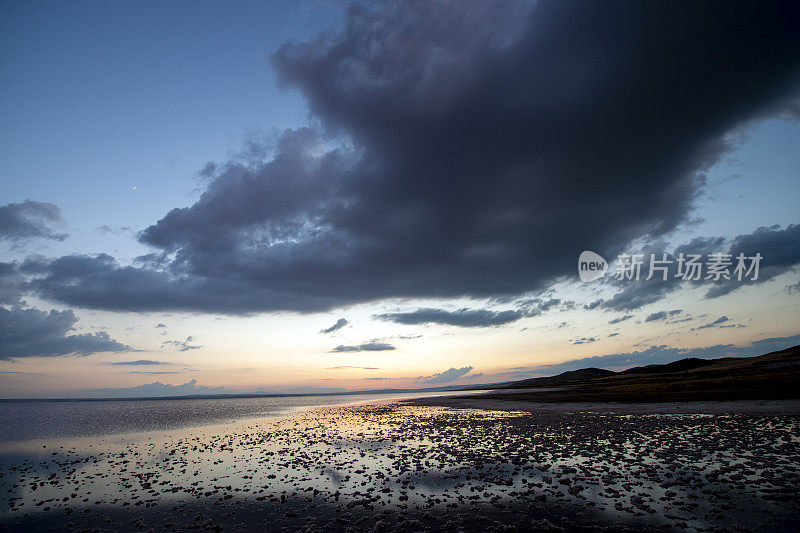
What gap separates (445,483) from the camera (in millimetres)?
20344

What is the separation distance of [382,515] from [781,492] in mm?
16516

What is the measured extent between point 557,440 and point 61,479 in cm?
3667

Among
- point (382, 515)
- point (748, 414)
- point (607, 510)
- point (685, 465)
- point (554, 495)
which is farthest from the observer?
point (748, 414)

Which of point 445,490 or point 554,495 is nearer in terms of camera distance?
point 554,495

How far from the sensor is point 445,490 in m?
19.0

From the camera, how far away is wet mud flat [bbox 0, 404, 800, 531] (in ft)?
48.5

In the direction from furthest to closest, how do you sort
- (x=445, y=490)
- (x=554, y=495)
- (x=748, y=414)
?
(x=748, y=414) → (x=445, y=490) → (x=554, y=495)

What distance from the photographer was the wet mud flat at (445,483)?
14.8 m

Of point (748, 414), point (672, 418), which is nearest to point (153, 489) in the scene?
point (672, 418)

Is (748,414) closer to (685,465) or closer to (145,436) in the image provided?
(685,465)

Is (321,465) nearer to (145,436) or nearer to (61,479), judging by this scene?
(61,479)

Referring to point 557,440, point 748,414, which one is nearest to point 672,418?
point 748,414

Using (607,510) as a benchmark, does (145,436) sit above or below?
below

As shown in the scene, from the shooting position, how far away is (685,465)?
20.5 metres
